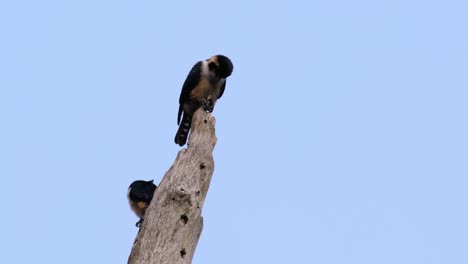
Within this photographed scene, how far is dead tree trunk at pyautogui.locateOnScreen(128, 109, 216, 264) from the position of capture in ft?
19.8

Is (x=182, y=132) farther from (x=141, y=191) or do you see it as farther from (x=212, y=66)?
(x=141, y=191)

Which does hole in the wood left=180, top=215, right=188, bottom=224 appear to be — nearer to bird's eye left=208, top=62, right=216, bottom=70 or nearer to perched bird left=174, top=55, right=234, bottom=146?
perched bird left=174, top=55, right=234, bottom=146

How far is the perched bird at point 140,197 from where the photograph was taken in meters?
7.84

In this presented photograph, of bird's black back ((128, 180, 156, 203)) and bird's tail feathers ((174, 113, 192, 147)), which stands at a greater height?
bird's tail feathers ((174, 113, 192, 147))

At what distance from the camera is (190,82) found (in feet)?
33.2

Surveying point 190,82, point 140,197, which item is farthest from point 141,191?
point 190,82

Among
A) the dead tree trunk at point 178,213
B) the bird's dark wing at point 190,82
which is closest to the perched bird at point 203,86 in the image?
the bird's dark wing at point 190,82

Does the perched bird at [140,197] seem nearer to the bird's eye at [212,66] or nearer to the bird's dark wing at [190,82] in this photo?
the bird's dark wing at [190,82]

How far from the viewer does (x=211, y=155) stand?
6.84 meters

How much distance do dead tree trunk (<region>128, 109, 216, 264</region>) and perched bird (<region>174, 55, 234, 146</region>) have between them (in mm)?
3280

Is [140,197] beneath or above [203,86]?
beneath

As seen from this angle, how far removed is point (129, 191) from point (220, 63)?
8.59 feet

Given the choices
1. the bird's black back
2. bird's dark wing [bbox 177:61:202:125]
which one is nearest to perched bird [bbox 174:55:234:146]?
bird's dark wing [bbox 177:61:202:125]

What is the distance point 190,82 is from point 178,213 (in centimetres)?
413
